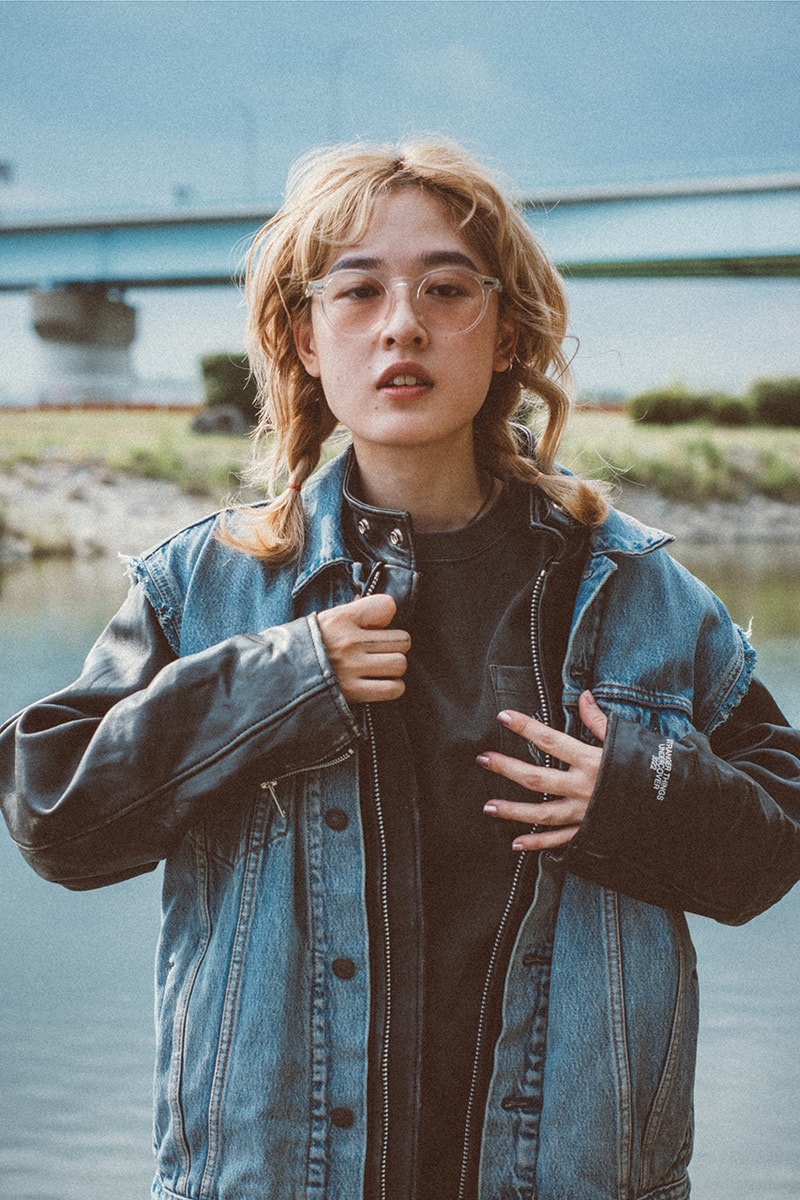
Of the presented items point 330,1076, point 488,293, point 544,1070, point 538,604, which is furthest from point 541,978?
point 488,293

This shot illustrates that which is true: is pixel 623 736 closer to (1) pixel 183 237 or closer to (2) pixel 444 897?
(2) pixel 444 897

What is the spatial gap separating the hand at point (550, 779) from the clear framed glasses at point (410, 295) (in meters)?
0.38

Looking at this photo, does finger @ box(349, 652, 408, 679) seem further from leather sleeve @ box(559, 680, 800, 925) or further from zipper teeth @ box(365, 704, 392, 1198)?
leather sleeve @ box(559, 680, 800, 925)

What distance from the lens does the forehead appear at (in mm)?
1072

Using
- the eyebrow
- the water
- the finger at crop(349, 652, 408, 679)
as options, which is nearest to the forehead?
the eyebrow

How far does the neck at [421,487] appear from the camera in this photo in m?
1.14

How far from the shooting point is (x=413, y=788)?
1029mm

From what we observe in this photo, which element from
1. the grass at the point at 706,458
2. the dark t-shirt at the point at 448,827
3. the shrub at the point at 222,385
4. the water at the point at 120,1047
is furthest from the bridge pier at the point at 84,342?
the dark t-shirt at the point at 448,827

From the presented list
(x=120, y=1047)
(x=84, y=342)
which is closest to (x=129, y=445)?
(x=84, y=342)

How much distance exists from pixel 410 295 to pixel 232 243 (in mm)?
6131

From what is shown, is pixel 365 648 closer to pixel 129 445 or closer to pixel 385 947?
pixel 385 947

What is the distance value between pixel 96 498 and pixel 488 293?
23.3 feet

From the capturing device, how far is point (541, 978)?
104 centimetres

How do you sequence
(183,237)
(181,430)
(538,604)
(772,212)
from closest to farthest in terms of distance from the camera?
(538,604) < (772,212) < (181,430) < (183,237)
